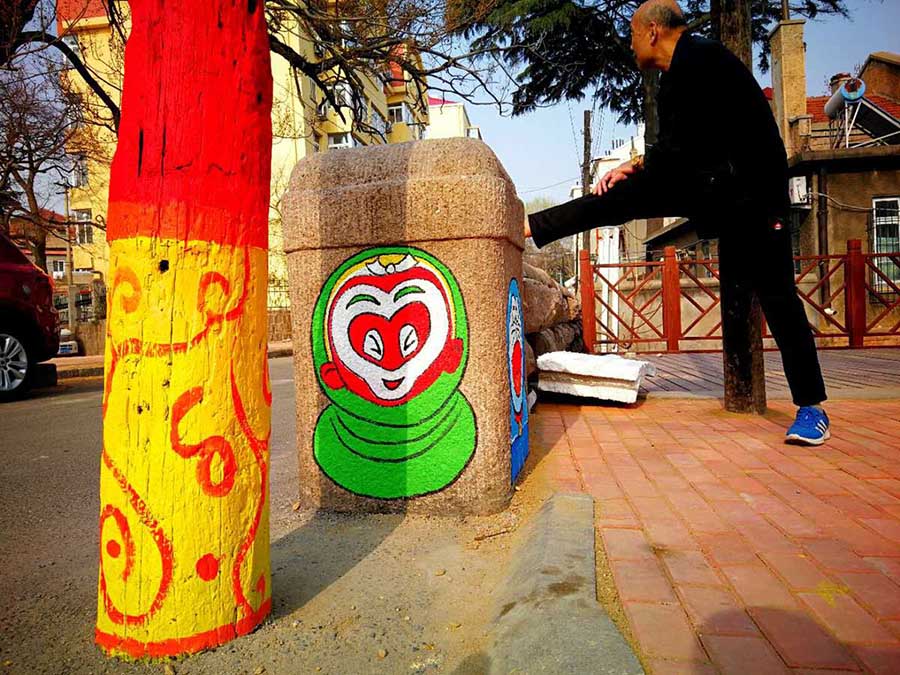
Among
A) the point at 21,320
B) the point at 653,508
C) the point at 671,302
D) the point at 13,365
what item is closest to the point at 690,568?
the point at 653,508

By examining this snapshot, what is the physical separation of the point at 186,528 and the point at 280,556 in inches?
31.0

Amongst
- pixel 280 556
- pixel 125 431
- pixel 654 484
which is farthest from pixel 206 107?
pixel 654 484

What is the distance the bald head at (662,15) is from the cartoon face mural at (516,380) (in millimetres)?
1623

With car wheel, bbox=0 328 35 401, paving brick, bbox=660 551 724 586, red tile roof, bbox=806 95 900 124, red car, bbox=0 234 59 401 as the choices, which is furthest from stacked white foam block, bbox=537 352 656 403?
red tile roof, bbox=806 95 900 124

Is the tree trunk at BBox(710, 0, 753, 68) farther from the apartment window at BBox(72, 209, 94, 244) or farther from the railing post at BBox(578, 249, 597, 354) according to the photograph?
the apartment window at BBox(72, 209, 94, 244)

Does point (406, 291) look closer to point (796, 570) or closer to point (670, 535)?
point (670, 535)

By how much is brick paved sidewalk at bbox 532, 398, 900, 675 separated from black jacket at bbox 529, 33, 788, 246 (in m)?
1.20

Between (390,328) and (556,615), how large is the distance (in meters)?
1.38

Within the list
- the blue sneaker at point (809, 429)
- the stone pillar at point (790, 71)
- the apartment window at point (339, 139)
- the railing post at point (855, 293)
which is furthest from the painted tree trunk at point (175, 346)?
the apartment window at point (339, 139)

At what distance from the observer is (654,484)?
2639 mm

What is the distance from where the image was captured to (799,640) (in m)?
1.45

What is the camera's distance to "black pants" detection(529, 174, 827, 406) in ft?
9.83

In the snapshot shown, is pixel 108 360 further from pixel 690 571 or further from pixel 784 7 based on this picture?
pixel 784 7

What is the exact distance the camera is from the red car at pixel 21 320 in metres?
7.46
